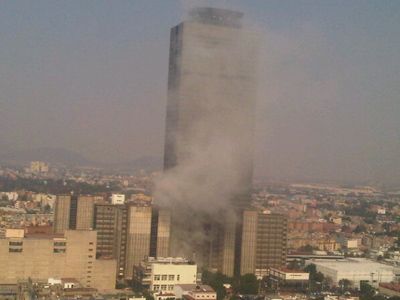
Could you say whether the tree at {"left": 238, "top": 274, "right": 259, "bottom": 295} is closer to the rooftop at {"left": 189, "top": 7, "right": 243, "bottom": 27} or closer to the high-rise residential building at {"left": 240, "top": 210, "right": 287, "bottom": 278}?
the high-rise residential building at {"left": 240, "top": 210, "right": 287, "bottom": 278}

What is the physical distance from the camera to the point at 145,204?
8.21m

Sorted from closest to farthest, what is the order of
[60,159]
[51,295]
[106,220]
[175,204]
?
1. [51,295]
2. [106,220]
3. [175,204]
4. [60,159]

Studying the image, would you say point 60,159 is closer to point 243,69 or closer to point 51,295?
point 243,69

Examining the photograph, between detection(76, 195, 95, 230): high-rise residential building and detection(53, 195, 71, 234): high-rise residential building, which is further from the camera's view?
detection(53, 195, 71, 234): high-rise residential building

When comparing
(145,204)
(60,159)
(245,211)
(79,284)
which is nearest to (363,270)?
(245,211)

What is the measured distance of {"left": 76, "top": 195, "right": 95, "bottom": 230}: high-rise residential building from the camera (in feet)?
26.9

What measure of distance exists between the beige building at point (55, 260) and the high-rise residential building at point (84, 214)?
1466 mm

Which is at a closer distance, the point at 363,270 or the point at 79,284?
the point at 79,284

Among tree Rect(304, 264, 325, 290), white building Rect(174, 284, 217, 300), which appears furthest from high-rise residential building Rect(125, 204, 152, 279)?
tree Rect(304, 264, 325, 290)

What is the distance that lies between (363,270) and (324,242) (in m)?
2.38

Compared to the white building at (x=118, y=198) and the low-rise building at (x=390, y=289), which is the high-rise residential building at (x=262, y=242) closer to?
the low-rise building at (x=390, y=289)

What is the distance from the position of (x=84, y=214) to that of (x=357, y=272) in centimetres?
371

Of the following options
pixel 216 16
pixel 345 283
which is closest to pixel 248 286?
pixel 345 283

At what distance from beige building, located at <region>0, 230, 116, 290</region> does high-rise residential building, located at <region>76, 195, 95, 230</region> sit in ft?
4.81
